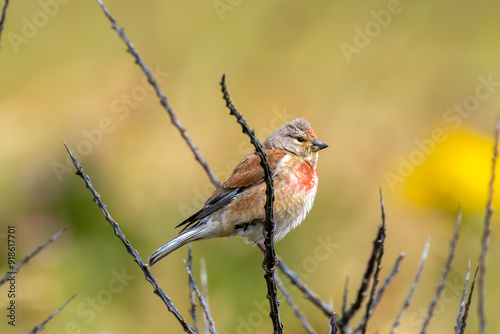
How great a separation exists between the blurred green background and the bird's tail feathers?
1.99 meters

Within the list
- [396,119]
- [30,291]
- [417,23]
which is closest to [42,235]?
[30,291]

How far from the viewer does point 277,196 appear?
3.70m

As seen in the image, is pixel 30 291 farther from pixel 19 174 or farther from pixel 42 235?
pixel 19 174

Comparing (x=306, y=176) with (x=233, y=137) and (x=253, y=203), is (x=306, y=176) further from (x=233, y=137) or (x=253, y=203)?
(x=233, y=137)

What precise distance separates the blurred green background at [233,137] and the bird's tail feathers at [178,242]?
1.99 meters

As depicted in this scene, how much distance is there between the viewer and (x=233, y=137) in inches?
276

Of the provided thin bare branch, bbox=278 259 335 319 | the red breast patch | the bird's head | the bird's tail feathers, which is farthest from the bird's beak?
thin bare branch, bbox=278 259 335 319

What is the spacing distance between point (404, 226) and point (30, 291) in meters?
3.87

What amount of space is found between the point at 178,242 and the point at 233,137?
3501 millimetres

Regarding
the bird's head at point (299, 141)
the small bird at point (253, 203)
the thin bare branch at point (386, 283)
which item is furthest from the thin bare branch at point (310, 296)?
the bird's head at point (299, 141)

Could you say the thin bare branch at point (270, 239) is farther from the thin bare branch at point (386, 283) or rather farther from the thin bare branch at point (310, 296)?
the thin bare branch at point (386, 283)

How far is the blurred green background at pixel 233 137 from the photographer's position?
5770 mm

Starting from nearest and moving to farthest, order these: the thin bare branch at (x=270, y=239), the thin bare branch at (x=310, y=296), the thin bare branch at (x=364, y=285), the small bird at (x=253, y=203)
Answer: the thin bare branch at (x=364, y=285), the thin bare branch at (x=270, y=239), the thin bare branch at (x=310, y=296), the small bird at (x=253, y=203)

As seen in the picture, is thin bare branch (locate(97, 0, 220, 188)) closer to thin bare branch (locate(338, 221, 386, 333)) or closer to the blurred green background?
thin bare branch (locate(338, 221, 386, 333))
